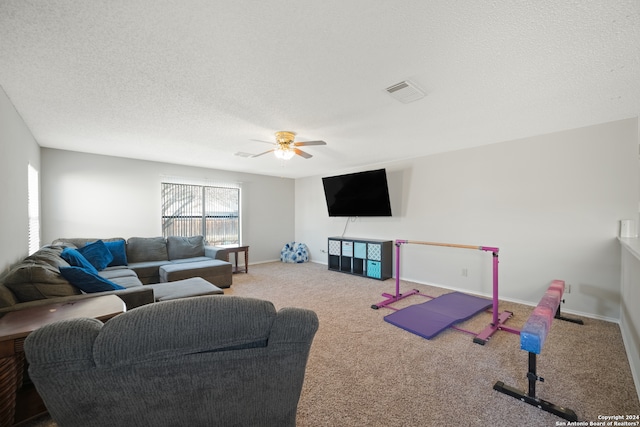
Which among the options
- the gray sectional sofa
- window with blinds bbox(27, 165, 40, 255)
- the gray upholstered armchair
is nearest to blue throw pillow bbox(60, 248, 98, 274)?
the gray sectional sofa

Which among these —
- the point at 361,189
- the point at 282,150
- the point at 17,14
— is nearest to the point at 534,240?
the point at 361,189

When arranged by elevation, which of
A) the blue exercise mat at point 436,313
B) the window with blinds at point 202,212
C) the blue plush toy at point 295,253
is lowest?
the blue exercise mat at point 436,313

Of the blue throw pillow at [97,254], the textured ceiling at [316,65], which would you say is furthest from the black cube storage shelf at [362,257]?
the blue throw pillow at [97,254]

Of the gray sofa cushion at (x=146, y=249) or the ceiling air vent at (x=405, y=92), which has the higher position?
the ceiling air vent at (x=405, y=92)

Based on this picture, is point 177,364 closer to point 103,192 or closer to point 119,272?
point 119,272

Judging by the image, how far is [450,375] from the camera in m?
2.05

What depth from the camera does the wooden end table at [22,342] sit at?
1377 millimetres

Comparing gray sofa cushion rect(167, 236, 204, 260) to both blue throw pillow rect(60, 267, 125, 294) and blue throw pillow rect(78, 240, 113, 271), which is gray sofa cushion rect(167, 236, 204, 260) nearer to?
blue throw pillow rect(78, 240, 113, 271)

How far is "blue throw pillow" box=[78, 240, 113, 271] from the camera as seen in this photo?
3668 mm

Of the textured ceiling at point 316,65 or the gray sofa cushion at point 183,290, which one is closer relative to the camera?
the textured ceiling at point 316,65

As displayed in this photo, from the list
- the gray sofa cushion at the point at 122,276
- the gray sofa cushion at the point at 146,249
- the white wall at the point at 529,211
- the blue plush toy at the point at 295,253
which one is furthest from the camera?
the blue plush toy at the point at 295,253

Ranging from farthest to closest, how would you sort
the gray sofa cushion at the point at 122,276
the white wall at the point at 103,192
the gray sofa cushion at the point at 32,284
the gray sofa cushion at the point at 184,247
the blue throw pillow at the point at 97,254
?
the gray sofa cushion at the point at 184,247 → the white wall at the point at 103,192 → the blue throw pillow at the point at 97,254 → the gray sofa cushion at the point at 122,276 → the gray sofa cushion at the point at 32,284

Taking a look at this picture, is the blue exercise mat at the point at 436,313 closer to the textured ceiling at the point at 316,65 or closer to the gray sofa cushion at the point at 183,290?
the gray sofa cushion at the point at 183,290

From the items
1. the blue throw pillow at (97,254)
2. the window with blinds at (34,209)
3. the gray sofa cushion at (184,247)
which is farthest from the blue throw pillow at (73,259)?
the gray sofa cushion at (184,247)
